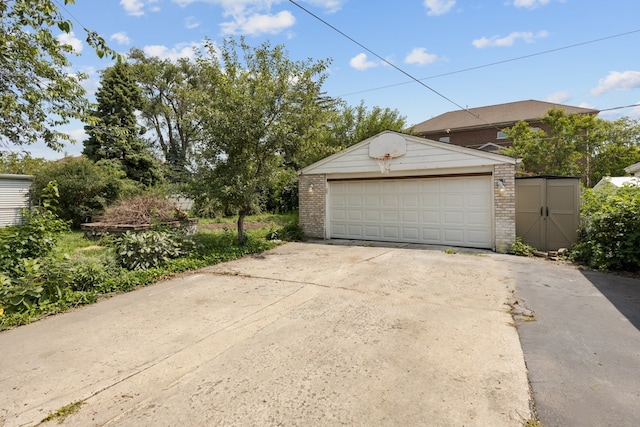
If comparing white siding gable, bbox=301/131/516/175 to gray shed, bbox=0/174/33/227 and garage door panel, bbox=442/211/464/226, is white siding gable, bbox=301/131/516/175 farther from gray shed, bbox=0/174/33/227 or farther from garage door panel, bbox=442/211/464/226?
gray shed, bbox=0/174/33/227

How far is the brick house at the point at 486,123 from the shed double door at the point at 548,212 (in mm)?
15982

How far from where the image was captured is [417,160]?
354 inches

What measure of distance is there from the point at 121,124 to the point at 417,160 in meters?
16.8

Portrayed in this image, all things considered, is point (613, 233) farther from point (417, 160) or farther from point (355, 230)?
point (355, 230)

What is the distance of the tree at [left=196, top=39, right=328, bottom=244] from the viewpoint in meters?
7.69

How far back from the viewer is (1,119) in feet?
19.6

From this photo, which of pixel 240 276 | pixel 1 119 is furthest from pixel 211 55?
pixel 240 276

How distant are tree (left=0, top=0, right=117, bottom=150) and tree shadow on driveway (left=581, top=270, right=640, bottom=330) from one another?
8647 millimetres

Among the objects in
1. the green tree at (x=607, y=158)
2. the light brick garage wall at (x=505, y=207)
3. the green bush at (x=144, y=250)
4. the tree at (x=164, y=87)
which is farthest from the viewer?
the tree at (x=164, y=87)

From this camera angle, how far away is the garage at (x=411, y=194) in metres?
8.20

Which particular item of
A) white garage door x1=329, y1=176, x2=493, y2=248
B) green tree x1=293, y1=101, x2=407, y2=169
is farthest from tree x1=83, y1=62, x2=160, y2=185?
white garage door x1=329, y1=176, x2=493, y2=248

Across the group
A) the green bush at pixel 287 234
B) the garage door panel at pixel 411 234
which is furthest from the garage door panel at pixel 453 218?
the green bush at pixel 287 234

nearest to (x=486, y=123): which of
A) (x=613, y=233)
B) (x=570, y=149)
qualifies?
(x=570, y=149)

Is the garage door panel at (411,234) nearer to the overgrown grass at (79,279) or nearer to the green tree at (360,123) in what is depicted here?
the overgrown grass at (79,279)
